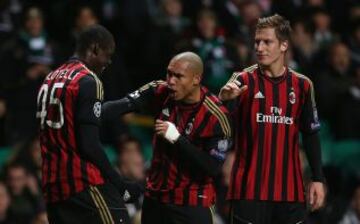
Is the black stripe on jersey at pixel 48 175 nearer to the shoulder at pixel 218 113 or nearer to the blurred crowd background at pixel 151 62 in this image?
the shoulder at pixel 218 113

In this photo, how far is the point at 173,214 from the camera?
7418 millimetres

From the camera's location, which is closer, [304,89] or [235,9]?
[304,89]

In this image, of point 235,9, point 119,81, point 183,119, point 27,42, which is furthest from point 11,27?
point 183,119

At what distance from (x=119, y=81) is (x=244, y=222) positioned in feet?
15.9

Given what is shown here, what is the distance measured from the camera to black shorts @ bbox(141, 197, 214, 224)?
7.42m

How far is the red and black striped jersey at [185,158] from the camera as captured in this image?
7.37 m

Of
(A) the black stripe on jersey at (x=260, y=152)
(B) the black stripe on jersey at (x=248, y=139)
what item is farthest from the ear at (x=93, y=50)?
(A) the black stripe on jersey at (x=260, y=152)

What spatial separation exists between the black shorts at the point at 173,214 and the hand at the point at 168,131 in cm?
54

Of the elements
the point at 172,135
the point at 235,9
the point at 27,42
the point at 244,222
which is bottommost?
the point at 244,222

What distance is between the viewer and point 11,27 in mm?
12469

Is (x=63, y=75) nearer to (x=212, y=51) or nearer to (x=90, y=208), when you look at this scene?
(x=90, y=208)

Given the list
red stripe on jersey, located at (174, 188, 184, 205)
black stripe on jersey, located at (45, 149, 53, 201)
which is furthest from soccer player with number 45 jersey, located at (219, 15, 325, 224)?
black stripe on jersey, located at (45, 149, 53, 201)

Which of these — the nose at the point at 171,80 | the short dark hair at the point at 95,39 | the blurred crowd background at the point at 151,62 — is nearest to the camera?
the short dark hair at the point at 95,39

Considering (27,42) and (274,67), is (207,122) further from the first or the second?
(27,42)
